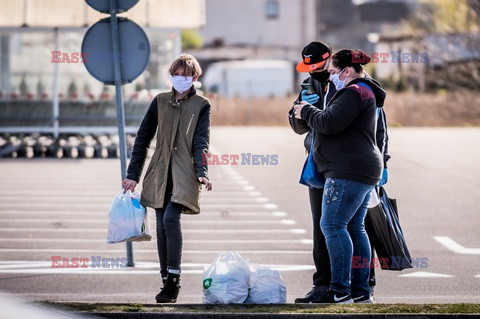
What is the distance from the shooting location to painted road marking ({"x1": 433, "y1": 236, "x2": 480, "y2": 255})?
1128 centimetres

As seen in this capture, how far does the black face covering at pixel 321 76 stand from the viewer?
25.9 feet

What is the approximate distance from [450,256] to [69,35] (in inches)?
647

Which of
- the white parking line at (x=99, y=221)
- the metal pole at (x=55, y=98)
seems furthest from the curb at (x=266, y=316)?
the metal pole at (x=55, y=98)

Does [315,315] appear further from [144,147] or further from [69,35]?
[69,35]

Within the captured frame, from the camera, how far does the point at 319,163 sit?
7824mm

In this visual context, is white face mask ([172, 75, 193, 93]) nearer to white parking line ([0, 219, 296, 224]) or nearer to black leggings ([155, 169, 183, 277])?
black leggings ([155, 169, 183, 277])

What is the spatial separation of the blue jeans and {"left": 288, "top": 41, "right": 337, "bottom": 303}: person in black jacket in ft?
1.02

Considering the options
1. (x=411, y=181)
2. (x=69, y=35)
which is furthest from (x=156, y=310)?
(x=69, y=35)

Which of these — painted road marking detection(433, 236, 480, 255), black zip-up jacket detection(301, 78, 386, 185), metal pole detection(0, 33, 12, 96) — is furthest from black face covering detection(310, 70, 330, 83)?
metal pole detection(0, 33, 12, 96)

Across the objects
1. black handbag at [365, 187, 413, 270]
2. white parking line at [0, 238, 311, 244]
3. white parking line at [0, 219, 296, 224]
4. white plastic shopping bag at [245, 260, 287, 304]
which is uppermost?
black handbag at [365, 187, 413, 270]

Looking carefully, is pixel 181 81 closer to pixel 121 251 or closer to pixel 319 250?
pixel 319 250

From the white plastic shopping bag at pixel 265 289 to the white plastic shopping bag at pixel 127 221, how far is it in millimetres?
1113

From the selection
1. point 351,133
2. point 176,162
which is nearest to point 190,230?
point 176,162

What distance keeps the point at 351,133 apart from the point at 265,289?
119 cm
